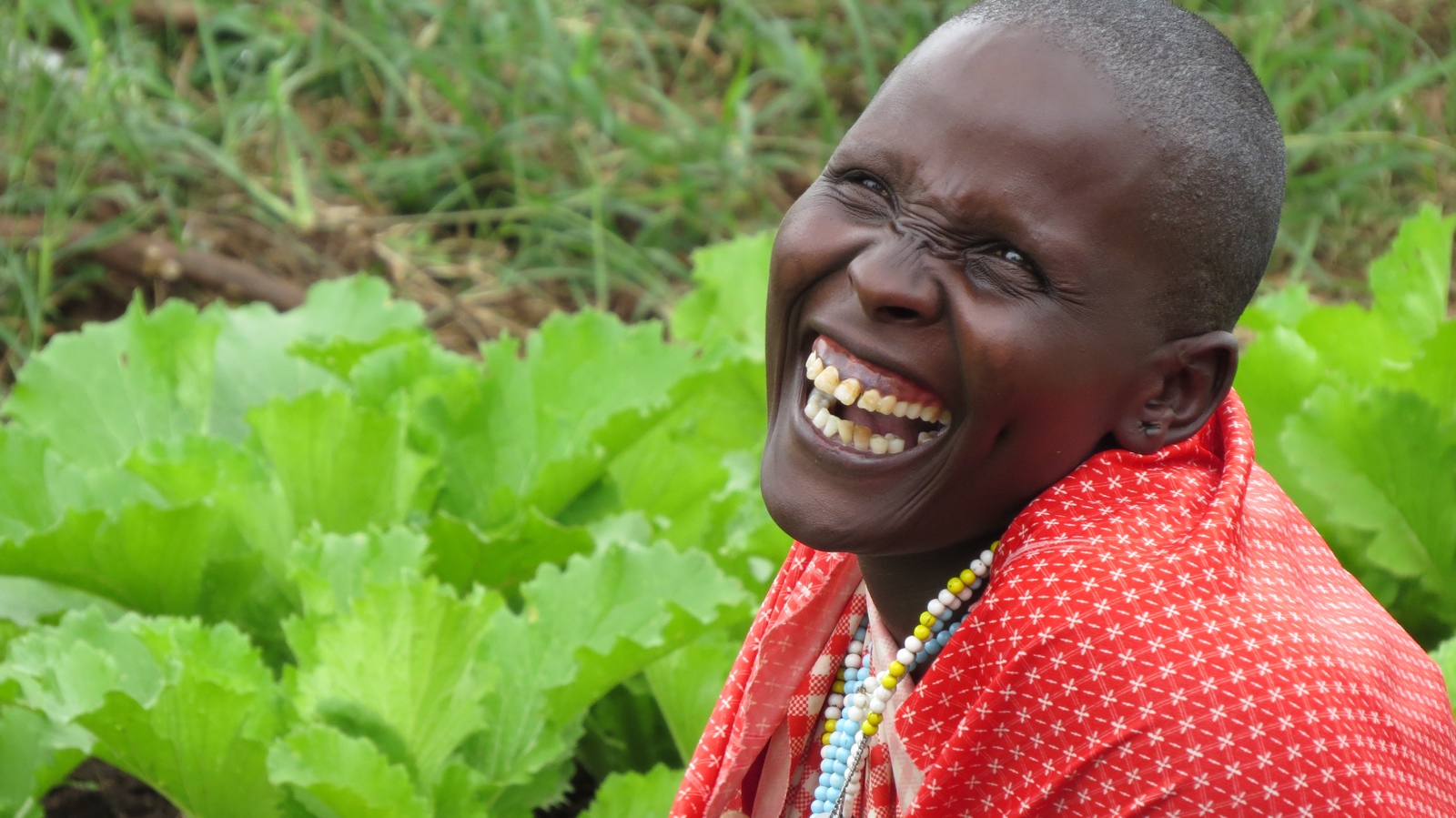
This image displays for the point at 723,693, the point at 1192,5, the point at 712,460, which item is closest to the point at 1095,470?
the point at 723,693

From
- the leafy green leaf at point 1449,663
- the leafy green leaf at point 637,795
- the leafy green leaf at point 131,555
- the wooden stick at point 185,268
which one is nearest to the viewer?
the leafy green leaf at point 1449,663

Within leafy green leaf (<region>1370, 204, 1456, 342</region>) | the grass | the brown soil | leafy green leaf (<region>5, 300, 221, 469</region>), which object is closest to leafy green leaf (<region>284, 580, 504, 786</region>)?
the brown soil

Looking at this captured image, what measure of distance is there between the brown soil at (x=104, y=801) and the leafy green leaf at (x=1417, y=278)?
205cm

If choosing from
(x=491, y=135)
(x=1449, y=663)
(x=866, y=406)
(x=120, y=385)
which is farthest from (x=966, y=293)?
(x=491, y=135)

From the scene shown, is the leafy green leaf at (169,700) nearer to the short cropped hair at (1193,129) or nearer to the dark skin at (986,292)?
the dark skin at (986,292)

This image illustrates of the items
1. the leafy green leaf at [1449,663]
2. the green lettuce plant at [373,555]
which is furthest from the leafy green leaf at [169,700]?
the leafy green leaf at [1449,663]

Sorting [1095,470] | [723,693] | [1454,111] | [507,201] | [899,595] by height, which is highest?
[1095,470]

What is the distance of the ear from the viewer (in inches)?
47.3

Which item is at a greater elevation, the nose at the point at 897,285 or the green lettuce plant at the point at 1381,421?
the nose at the point at 897,285

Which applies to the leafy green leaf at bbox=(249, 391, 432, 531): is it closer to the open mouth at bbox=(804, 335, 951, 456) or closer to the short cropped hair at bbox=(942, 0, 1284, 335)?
the open mouth at bbox=(804, 335, 951, 456)

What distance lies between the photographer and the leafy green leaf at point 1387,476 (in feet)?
6.98

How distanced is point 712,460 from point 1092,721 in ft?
4.69

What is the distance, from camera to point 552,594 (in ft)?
6.89

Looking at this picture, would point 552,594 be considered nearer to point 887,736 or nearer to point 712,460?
point 712,460
